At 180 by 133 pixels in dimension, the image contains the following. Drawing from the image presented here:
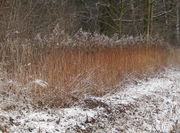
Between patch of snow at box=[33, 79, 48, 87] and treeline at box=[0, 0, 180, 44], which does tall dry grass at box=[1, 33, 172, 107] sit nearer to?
patch of snow at box=[33, 79, 48, 87]

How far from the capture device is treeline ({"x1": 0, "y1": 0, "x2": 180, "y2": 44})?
6.79 m

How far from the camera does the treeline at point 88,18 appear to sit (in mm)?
6789

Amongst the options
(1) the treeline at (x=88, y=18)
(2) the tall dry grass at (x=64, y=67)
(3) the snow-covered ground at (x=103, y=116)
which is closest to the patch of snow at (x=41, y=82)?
(2) the tall dry grass at (x=64, y=67)

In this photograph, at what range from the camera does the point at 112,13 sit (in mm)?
15336

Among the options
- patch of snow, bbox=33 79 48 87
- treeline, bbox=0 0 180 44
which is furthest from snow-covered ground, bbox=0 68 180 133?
treeline, bbox=0 0 180 44

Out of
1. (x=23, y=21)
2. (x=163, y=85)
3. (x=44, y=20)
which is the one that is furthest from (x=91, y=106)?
(x=44, y=20)

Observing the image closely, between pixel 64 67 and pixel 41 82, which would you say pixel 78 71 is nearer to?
pixel 64 67

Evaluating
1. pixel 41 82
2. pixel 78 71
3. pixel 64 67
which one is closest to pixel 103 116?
pixel 41 82

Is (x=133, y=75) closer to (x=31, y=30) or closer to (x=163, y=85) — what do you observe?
(x=163, y=85)

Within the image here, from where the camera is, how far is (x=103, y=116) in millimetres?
5293

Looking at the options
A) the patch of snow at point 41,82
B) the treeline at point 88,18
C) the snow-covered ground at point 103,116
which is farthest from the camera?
the treeline at point 88,18

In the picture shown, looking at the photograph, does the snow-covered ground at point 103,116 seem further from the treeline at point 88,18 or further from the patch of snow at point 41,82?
the treeline at point 88,18

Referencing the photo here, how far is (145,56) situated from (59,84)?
5.09m

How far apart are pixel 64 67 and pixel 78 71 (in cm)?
40
